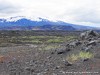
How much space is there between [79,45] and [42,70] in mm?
10378

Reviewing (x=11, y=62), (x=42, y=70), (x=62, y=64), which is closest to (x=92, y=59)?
(x=62, y=64)

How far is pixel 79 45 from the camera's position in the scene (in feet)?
93.4

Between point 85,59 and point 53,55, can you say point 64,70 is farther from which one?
point 53,55

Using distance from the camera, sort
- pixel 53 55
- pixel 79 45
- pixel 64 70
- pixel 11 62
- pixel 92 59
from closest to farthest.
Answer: pixel 64 70 < pixel 92 59 < pixel 11 62 < pixel 53 55 < pixel 79 45

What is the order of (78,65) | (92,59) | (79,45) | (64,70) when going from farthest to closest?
(79,45) → (92,59) → (78,65) → (64,70)

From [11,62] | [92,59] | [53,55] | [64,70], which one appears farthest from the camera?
[53,55]

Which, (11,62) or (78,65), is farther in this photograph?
(11,62)

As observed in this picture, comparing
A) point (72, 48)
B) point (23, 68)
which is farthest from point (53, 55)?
point (23, 68)

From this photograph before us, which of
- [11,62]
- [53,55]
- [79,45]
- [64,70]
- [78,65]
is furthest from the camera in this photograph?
[79,45]

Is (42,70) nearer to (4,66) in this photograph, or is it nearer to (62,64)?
(62,64)

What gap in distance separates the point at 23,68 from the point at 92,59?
5.18 metres

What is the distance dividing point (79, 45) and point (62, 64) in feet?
28.2

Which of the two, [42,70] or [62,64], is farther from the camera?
[62,64]

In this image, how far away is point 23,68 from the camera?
19.8 metres
